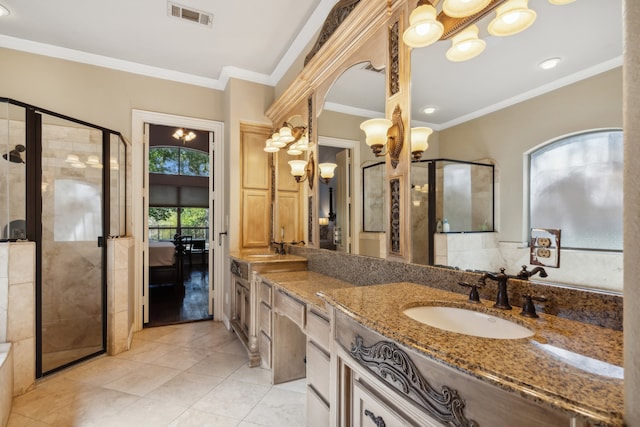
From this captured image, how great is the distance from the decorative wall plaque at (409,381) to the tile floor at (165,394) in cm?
123

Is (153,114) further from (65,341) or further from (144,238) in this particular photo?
(65,341)

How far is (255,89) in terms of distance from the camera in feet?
12.2

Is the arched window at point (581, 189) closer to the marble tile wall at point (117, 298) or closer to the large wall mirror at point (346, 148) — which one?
the large wall mirror at point (346, 148)

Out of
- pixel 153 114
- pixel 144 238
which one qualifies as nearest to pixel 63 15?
pixel 153 114

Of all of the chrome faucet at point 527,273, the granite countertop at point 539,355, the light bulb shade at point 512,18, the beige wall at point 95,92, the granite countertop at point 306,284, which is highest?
the beige wall at point 95,92

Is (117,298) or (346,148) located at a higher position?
(346,148)

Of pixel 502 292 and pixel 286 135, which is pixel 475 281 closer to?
pixel 502 292

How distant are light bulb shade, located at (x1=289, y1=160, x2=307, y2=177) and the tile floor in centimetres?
182

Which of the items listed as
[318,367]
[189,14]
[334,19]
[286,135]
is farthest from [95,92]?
[318,367]

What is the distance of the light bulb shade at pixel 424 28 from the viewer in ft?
4.43

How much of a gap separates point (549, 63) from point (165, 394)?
2924 mm

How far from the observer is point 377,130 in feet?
5.76

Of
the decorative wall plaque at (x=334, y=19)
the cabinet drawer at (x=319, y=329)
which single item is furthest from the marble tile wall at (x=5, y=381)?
the decorative wall plaque at (x=334, y=19)

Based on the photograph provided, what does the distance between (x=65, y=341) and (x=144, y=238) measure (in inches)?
48.1
